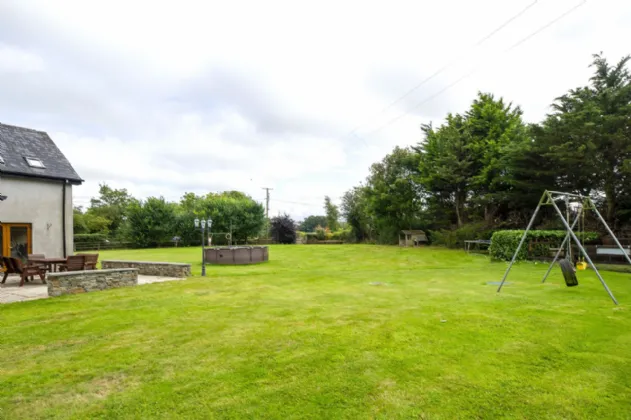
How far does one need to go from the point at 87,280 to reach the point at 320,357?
7.57m

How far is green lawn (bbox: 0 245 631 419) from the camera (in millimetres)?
3057

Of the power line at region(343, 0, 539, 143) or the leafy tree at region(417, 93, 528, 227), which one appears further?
the leafy tree at region(417, 93, 528, 227)

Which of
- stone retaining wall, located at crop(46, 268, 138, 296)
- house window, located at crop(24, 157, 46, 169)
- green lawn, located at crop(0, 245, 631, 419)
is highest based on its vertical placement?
house window, located at crop(24, 157, 46, 169)

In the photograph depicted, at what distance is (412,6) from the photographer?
34.0ft

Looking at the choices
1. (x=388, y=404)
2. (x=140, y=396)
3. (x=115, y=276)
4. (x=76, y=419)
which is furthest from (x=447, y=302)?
(x=115, y=276)

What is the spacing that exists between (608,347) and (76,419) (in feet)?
19.4

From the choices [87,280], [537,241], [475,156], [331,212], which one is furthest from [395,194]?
[87,280]

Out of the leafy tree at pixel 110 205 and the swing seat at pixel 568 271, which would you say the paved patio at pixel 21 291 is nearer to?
the swing seat at pixel 568 271

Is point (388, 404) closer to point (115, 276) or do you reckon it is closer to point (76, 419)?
point (76, 419)

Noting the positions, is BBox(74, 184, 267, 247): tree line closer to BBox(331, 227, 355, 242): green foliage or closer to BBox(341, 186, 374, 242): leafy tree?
BBox(331, 227, 355, 242): green foliage

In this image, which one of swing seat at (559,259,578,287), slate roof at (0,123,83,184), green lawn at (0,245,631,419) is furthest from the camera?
slate roof at (0,123,83,184)

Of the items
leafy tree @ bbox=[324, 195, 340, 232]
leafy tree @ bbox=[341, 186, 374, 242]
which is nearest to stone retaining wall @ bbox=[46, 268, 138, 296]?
leafy tree @ bbox=[341, 186, 374, 242]

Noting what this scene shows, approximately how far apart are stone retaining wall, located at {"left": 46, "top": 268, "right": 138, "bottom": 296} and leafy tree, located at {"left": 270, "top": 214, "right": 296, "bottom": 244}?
94.2 ft

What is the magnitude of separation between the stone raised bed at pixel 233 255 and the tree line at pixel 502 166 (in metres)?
14.7
